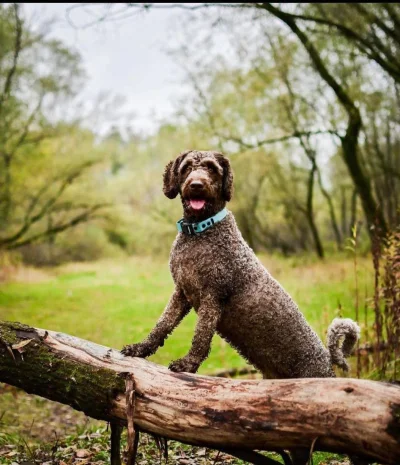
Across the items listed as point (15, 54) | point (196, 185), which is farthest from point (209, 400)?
point (15, 54)

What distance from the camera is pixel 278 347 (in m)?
3.04

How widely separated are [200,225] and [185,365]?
2.78ft

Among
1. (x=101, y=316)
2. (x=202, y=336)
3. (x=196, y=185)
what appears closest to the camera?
(x=196, y=185)

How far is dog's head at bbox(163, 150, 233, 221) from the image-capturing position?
9.13 feet

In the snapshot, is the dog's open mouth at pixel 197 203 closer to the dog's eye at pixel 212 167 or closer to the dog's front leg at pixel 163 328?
the dog's eye at pixel 212 167

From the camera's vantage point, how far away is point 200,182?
274 cm

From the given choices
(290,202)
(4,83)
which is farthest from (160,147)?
(4,83)

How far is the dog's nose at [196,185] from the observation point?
8.96ft

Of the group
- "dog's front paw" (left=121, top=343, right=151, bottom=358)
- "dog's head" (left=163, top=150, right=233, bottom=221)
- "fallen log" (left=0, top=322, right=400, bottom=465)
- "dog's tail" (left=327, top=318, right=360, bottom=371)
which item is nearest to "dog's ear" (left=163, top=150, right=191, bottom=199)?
"dog's head" (left=163, top=150, right=233, bottom=221)

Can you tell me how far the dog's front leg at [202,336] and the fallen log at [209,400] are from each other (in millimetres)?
72

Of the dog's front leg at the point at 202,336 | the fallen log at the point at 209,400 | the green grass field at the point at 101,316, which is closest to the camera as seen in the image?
the fallen log at the point at 209,400

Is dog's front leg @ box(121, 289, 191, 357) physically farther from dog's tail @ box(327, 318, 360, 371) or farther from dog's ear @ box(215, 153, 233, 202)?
dog's tail @ box(327, 318, 360, 371)

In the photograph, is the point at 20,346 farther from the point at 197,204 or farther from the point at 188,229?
the point at 197,204

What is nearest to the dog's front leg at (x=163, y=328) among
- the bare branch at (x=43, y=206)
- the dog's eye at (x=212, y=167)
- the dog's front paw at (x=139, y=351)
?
the dog's front paw at (x=139, y=351)
